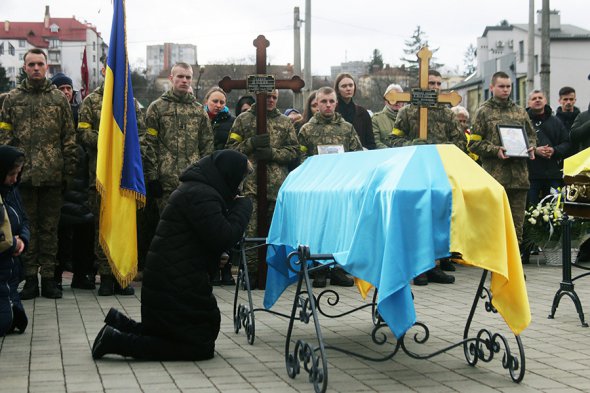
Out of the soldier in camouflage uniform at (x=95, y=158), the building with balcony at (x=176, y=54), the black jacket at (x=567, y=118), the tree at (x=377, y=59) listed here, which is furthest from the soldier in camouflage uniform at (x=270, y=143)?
the building with balcony at (x=176, y=54)

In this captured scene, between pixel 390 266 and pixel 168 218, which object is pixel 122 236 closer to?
pixel 168 218

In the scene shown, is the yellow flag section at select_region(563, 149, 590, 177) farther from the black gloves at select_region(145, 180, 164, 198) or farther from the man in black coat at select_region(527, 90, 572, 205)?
the man in black coat at select_region(527, 90, 572, 205)

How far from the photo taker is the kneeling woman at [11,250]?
26.3 ft

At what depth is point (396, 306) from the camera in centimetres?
598

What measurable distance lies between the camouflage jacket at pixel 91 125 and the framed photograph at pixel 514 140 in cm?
466

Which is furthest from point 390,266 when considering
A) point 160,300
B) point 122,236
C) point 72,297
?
point 72,297

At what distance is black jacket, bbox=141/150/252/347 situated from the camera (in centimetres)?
712

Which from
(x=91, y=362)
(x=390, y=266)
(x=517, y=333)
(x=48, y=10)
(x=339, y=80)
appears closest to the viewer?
(x=390, y=266)

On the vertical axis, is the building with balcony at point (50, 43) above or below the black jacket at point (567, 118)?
above

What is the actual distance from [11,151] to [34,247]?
2.61 metres

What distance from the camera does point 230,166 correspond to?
734 cm

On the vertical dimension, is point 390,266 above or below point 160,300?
above

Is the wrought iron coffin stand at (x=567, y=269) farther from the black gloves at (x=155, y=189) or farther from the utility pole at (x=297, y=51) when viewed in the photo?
the utility pole at (x=297, y=51)

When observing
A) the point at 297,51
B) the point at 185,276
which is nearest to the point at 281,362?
the point at 185,276
